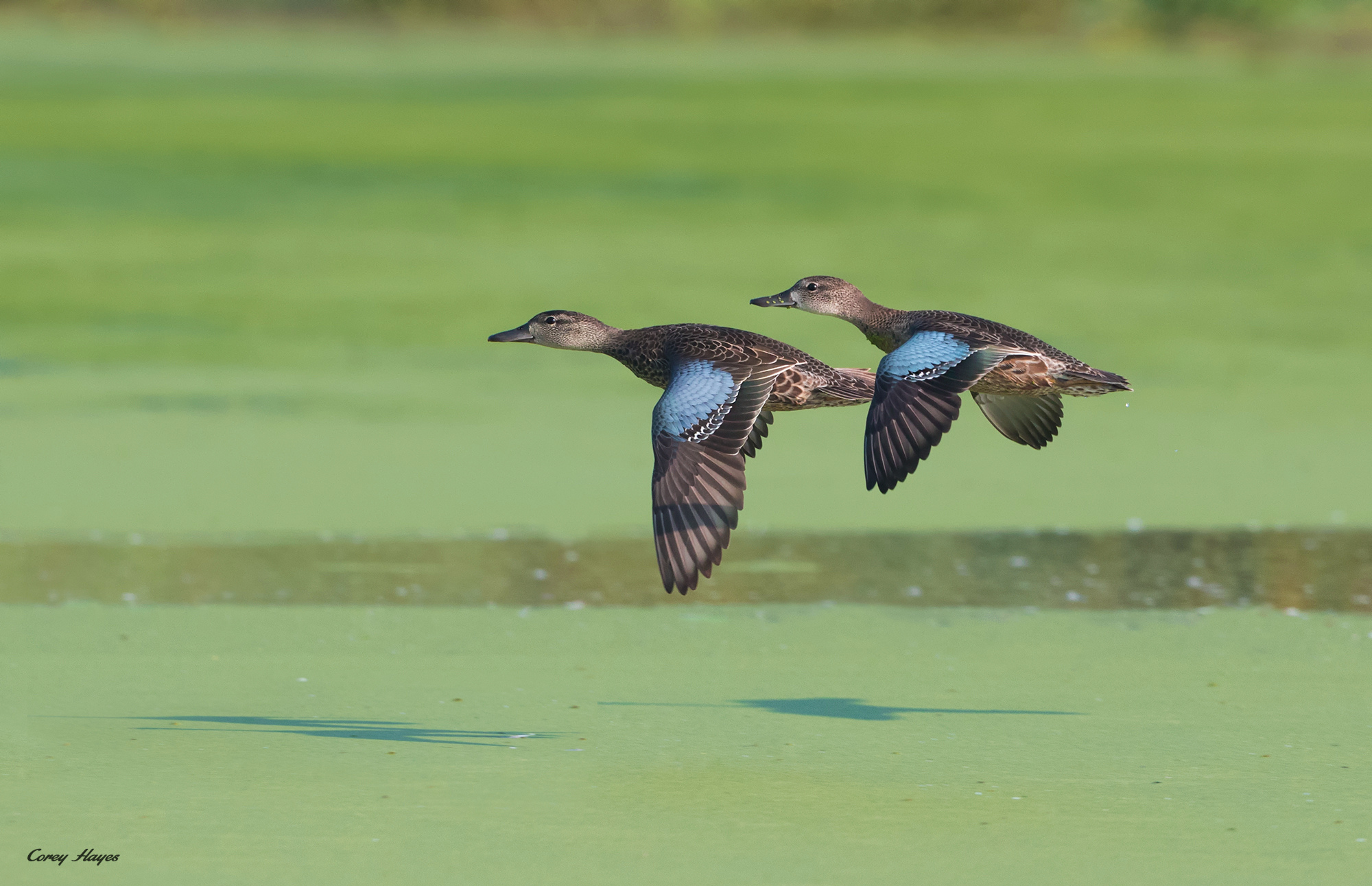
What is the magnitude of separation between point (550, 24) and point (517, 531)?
3639cm

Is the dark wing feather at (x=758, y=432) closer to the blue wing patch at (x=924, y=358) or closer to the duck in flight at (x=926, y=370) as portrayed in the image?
the duck in flight at (x=926, y=370)

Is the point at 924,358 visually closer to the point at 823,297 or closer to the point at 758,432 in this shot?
the point at 823,297

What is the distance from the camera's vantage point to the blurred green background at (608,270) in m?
10.8

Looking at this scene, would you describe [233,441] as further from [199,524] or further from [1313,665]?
[1313,665]

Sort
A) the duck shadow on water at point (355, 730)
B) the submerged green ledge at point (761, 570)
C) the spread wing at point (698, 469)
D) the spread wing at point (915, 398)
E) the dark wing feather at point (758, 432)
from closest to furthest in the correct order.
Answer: the spread wing at point (915, 398) < the spread wing at point (698, 469) < the dark wing feather at point (758, 432) < the duck shadow on water at point (355, 730) < the submerged green ledge at point (761, 570)

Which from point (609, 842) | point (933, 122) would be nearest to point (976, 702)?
point (609, 842)

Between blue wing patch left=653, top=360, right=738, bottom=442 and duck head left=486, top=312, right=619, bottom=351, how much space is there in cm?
47

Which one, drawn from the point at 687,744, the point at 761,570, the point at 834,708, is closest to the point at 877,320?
the point at 687,744

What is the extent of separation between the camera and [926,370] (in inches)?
213

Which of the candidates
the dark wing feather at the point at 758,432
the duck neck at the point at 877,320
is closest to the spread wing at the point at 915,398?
the duck neck at the point at 877,320

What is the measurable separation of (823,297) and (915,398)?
511mm

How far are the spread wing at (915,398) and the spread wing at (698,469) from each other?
29 cm

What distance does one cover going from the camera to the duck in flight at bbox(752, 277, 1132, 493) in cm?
530

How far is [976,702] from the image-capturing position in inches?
282
